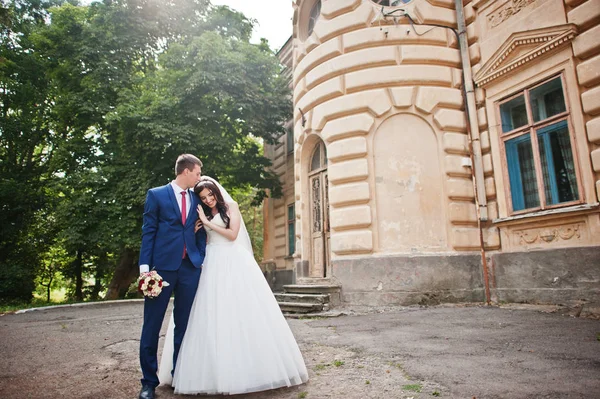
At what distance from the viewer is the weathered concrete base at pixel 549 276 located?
6.41 metres

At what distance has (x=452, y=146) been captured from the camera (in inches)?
337

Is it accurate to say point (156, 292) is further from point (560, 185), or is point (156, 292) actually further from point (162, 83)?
point (162, 83)

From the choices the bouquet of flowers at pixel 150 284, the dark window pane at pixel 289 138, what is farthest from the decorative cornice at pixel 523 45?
the dark window pane at pixel 289 138

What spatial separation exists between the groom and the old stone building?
18.3ft

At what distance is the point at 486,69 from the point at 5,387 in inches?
373

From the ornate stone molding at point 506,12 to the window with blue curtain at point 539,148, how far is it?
1.66 meters

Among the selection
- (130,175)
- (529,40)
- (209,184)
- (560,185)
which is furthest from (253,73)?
(209,184)

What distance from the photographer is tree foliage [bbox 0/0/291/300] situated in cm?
1329

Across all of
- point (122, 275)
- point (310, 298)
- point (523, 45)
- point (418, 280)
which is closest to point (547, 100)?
point (523, 45)

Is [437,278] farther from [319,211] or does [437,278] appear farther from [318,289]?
[319,211]

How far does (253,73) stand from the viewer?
14.7 metres

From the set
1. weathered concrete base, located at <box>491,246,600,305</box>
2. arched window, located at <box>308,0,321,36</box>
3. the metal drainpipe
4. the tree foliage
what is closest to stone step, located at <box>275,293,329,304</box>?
the metal drainpipe

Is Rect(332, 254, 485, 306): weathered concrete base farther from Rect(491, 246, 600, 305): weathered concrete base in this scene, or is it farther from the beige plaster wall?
Rect(491, 246, 600, 305): weathered concrete base

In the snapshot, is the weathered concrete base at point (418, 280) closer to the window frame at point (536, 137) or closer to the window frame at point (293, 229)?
the window frame at point (536, 137)
